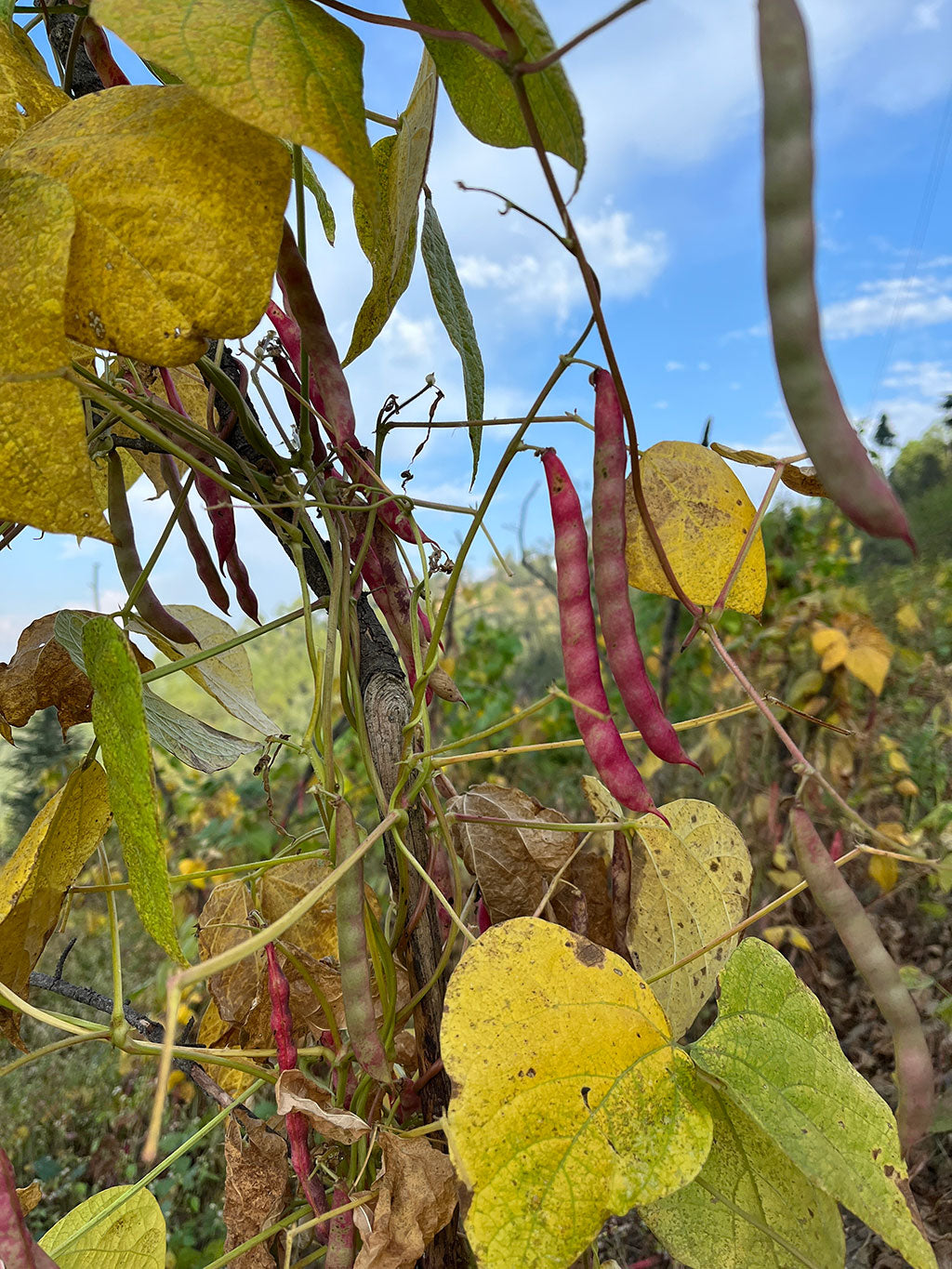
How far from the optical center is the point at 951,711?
10.9ft

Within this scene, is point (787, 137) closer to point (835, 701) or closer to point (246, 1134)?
point (246, 1134)

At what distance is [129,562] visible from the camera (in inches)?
24.5

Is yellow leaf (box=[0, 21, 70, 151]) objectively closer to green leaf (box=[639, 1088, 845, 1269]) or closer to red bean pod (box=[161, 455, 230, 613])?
red bean pod (box=[161, 455, 230, 613])

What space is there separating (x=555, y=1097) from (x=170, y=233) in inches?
16.2

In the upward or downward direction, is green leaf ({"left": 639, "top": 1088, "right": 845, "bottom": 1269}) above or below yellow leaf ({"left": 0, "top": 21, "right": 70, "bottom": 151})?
below

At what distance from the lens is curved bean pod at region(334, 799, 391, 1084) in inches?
17.1

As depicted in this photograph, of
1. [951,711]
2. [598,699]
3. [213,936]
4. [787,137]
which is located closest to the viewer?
[787,137]

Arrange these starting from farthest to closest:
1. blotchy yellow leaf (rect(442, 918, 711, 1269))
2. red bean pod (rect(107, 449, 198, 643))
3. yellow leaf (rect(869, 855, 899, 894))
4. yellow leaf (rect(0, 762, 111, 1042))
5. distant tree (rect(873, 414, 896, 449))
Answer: distant tree (rect(873, 414, 896, 449)) < yellow leaf (rect(869, 855, 899, 894)) < red bean pod (rect(107, 449, 198, 643)) < yellow leaf (rect(0, 762, 111, 1042)) < blotchy yellow leaf (rect(442, 918, 711, 1269))

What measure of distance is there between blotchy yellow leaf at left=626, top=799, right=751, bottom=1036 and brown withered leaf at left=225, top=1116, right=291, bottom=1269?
26cm

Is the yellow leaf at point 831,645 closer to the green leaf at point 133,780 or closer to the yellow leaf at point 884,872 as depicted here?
the yellow leaf at point 884,872

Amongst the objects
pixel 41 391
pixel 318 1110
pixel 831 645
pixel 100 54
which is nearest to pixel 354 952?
pixel 318 1110

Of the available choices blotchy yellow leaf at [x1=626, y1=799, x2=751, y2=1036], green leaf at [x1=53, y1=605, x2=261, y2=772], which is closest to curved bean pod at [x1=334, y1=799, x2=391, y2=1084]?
green leaf at [x1=53, y1=605, x2=261, y2=772]

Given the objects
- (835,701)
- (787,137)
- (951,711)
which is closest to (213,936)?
(787,137)

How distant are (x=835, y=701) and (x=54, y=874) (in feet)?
7.09
